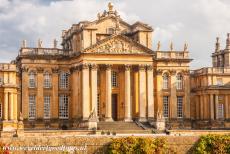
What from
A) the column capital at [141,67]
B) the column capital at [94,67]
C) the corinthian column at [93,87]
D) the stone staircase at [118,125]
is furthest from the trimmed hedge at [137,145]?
the column capital at [141,67]

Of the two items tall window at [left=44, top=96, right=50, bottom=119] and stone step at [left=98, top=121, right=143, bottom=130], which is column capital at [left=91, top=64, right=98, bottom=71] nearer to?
stone step at [left=98, top=121, right=143, bottom=130]

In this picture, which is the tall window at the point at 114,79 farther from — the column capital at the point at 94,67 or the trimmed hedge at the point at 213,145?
the trimmed hedge at the point at 213,145

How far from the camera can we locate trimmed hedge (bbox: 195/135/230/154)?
43906 mm

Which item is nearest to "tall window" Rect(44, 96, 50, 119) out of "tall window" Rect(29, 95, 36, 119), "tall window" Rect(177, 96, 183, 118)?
"tall window" Rect(29, 95, 36, 119)

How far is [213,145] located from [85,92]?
26.2 metres

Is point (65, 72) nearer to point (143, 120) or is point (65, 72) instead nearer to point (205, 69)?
point (143, 120)

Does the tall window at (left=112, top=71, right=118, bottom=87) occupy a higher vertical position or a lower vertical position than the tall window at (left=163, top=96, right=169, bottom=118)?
higher

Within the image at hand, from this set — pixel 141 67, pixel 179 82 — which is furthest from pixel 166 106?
pixel 141 67

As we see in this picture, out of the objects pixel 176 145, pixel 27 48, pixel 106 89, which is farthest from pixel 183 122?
pixel 176 145

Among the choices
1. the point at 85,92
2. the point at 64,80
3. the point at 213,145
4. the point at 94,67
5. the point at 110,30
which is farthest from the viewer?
the point at 110,30

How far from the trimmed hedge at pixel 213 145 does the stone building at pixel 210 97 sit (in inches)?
1172

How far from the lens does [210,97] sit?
74.9 meters

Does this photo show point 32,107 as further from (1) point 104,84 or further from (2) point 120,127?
(2) point 120,127

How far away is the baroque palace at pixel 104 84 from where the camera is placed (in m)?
68.2
